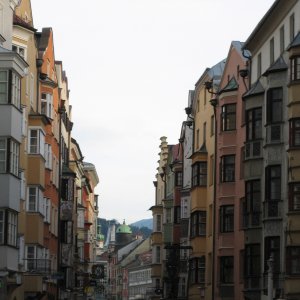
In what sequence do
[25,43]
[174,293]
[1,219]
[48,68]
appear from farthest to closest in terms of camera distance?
[174,293] < [48,68] < [25,43] < [1,219]

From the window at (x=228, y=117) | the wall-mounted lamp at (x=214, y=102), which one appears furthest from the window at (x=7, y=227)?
the wall-mounted lamp at (x=214, y=102)

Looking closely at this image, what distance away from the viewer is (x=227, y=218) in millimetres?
66375

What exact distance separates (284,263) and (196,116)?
30.3 meters

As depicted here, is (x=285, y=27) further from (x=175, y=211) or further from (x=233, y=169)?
(x=175, y=211)

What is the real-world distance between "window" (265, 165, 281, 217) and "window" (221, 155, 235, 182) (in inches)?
483

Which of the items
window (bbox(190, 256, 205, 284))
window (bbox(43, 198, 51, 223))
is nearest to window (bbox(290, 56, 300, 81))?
window (bbox(43, 198, 51, 223))

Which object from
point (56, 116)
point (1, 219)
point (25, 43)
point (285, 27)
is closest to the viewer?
point (1, 219)

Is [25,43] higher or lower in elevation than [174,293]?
higher

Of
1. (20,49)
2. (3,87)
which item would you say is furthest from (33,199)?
(3,87)

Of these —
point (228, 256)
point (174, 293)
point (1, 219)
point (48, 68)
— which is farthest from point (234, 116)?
point (174, 293)

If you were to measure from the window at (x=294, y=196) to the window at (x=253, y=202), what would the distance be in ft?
19.6

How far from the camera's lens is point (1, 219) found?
5041cm

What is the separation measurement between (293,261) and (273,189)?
469 centimetres

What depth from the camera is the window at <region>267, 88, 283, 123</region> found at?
5372 centimetres
